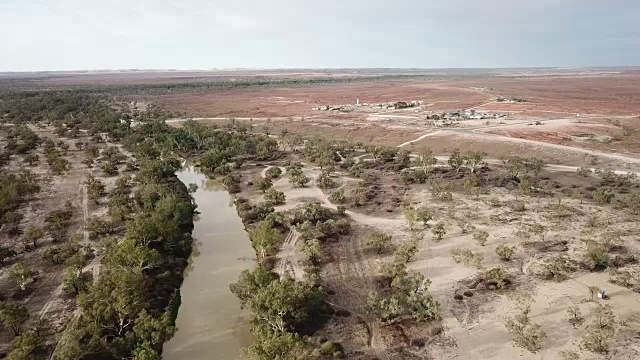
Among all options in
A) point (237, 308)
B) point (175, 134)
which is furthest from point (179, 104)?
point (237, 308)

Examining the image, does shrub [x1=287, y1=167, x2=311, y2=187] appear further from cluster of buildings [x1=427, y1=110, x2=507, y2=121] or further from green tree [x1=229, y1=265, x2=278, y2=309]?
cluster of buildings [x1=427, y1=110, x2=507, y2=121]

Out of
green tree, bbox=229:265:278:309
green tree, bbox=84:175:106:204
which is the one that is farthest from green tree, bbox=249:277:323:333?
green tree, bbox=84:175:106:204

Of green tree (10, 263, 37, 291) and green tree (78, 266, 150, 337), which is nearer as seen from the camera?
green tree (78, 266, 150, 337)

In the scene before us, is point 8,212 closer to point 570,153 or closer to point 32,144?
point 32,144

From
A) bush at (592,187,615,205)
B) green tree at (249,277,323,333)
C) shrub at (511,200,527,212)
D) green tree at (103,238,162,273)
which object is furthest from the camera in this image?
bush at (592,187,615,205)

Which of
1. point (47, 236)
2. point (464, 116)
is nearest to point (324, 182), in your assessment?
point (47, 236)

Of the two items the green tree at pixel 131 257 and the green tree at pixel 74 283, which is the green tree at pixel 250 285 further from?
the green tree at pixel 74 283

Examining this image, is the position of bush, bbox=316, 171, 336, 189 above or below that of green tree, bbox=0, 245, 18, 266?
above

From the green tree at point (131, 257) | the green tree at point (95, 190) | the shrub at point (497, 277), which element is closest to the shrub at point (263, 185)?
the green tree at point (95, 190)

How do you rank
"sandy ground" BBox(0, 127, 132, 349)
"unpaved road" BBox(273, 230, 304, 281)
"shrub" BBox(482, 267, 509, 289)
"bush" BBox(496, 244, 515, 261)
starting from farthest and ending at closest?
"bush" BBox(496, 244, 515, 261) → "unpaved road" BBox(273, 230, 304, 281) → "shrub" BBox(482, 267, 509, 289) → "sandy ground" BBox(0, 127, 132, 349)
